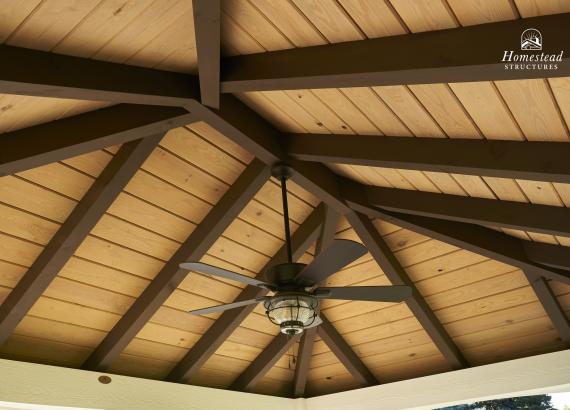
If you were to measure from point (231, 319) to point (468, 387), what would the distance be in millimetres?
2059

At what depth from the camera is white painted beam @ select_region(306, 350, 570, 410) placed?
4238 mm

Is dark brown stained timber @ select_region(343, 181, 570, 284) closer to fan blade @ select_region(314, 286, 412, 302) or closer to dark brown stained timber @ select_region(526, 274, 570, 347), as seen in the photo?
dark brown stained timber @ select_region(526, 274, 570, 347)

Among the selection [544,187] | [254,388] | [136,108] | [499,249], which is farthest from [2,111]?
[254,388]

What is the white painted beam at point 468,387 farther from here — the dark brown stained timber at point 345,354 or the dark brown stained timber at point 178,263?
the dark brown stained timber at point 178,263

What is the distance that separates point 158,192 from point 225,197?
0.42 metres

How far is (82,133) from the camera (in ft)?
8.40

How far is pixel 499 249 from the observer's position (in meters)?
3.34

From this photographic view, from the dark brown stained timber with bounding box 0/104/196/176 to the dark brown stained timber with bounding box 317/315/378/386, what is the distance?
2.81 metres

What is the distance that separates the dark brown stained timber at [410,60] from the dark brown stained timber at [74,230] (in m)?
0.98

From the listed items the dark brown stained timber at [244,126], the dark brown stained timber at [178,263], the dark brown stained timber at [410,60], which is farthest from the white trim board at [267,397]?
the dark brown stained timber at [410,60]

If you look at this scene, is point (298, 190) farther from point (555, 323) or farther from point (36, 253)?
point (555, 323)

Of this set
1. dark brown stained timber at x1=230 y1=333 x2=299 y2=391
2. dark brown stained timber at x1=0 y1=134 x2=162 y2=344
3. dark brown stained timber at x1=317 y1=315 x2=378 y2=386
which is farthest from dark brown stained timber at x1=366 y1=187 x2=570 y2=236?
dark brown stained timber at x1=230 y1=333 x2=299 y2=391

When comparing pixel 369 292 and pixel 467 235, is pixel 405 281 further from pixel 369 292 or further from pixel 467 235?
pixel 369 292

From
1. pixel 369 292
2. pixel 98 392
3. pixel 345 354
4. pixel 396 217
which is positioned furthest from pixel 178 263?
pixel 345 354
